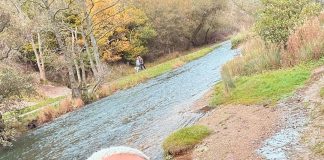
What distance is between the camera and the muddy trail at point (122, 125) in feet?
49.0

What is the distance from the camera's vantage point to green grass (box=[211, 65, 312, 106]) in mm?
13672

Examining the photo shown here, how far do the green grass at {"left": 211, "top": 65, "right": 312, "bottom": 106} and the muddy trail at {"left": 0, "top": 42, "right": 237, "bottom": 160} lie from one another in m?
1.39

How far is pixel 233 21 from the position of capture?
66938 mm

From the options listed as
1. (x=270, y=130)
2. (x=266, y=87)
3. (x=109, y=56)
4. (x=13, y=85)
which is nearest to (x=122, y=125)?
(x=266, y=87)

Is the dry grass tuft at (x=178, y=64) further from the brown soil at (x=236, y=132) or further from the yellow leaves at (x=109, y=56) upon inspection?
the brown soil at (x=236, y=132)

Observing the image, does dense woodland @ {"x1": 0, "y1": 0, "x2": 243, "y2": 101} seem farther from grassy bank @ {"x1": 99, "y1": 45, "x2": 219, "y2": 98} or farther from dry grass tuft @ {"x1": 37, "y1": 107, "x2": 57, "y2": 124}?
dry grass tuft @ {"x1": 37, "y1": 107, "x2": 57, "y2": 124}

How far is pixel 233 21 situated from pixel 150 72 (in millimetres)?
32595

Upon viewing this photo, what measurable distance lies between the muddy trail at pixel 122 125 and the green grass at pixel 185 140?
370 mm

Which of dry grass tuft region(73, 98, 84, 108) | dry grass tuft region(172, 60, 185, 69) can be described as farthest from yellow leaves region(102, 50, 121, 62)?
dry grass tuft region(73, 98, 84, 108)

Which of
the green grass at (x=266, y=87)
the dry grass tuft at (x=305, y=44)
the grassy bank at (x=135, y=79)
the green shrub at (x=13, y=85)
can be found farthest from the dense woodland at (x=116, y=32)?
the dry grass tuft at (x=305, y=44)

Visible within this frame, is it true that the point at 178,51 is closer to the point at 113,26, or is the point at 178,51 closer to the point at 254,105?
the point at 113,26

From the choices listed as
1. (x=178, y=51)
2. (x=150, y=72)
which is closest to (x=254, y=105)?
(x=150, y=72)

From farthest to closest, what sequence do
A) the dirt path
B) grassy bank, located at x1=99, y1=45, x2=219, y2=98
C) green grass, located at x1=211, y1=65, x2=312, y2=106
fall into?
1. grassy bank, located at x1=99, y1=45, x2=219, y2=98
2. green grass, located at x1=211, y1=65, x2=312, y2=106
3. the dirt path

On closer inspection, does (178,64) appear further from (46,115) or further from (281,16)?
(281,16)
